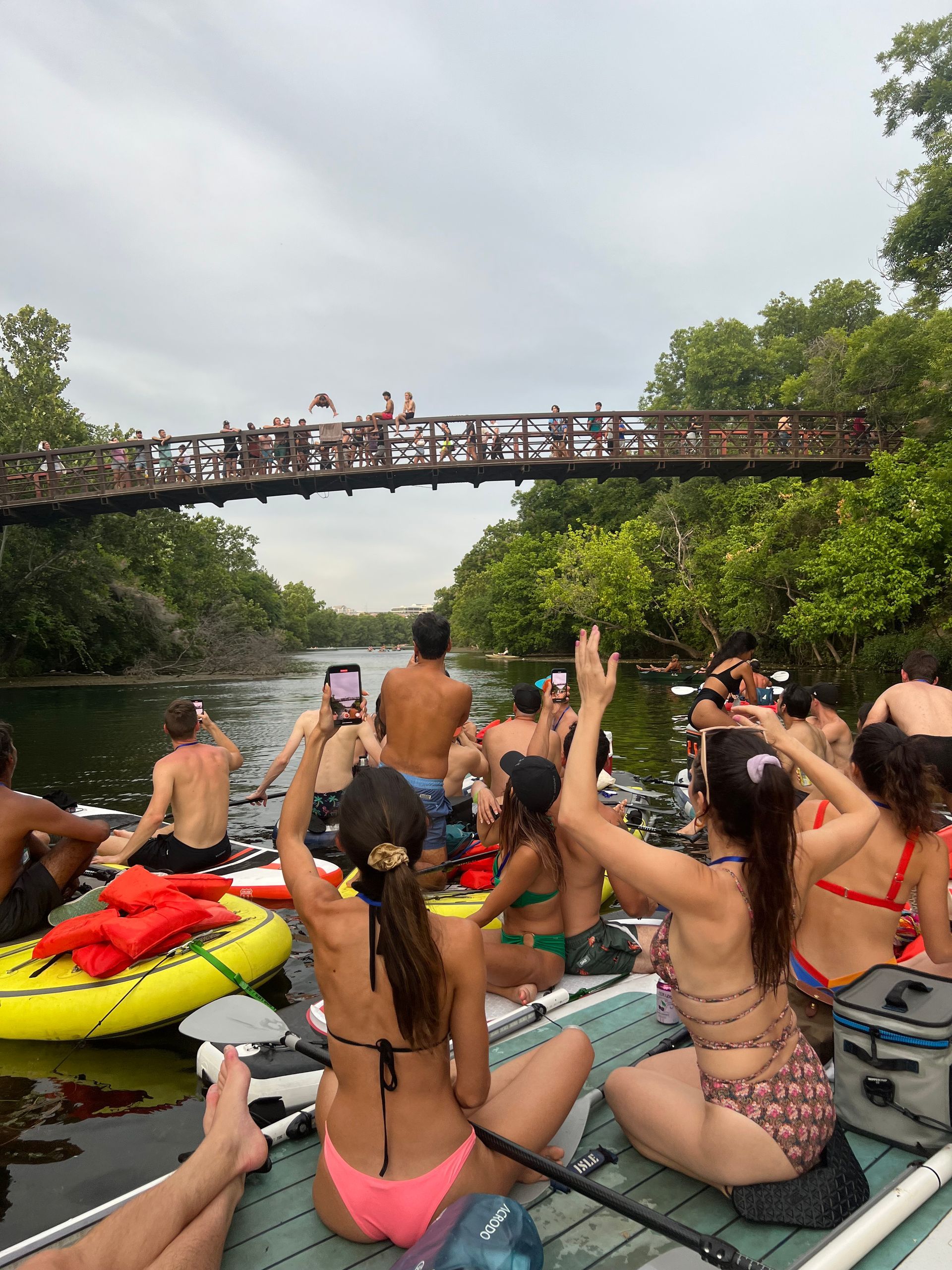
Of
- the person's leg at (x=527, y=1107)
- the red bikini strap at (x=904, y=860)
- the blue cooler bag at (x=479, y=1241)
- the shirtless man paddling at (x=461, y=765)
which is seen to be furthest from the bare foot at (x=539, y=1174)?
the shirtless man paddling at (x=461, y=765)

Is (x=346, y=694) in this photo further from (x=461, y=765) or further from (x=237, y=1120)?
(x=461, y=765)

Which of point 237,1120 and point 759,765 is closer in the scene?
point 759,765

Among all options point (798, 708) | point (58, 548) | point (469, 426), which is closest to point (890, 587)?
point (469, 426)

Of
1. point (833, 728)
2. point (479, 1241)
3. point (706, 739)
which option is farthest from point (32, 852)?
point (833, 728)

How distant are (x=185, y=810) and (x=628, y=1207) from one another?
4.56m

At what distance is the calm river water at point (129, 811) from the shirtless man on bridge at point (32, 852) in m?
0.74

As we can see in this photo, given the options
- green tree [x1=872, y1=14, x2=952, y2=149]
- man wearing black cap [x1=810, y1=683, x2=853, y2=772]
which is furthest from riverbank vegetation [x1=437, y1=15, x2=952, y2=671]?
man wearing black cap [x1=810, y1=683, x2=853, y2=772]

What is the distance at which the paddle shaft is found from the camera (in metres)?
1.80

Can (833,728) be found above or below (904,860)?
below

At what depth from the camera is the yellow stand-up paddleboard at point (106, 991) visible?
4.08m

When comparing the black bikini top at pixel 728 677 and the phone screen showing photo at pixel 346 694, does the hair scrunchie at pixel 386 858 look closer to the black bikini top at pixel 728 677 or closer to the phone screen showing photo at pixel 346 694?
the phone screen showing photo at pixel 346 694

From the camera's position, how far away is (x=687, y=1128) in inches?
88.5

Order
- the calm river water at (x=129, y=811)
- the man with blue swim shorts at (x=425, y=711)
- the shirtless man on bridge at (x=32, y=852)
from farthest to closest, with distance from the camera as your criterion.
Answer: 1. the man with blue swim shorts at (x=425, y=711)
2. the shirtless man on bridge at (x=32, y=852)
3. the calm river water at (x=129, y=811)

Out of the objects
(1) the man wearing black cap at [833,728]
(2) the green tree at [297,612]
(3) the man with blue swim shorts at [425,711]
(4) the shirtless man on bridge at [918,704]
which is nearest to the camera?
(3) the man with blue swim shorts at [425,711]
